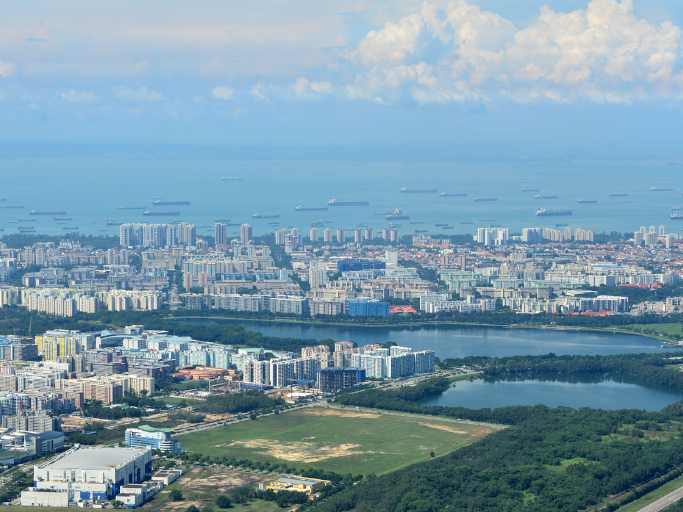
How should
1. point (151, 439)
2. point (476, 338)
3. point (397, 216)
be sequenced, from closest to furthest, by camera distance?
1. point (151, 439)
2. point (476, 338)
3. point (397, 216)

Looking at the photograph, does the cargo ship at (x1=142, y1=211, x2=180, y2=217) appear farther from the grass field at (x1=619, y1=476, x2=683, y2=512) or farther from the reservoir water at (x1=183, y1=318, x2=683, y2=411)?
the grass field at (x1=619, y1=476, x2=683, y2=512)

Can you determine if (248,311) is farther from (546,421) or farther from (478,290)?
(546,421)

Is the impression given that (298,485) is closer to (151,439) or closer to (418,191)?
(151,439)

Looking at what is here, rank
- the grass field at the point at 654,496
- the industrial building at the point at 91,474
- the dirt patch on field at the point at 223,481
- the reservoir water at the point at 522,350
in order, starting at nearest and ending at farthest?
the grass field at the point at 654,496, the industrial building at the point at 91,474, the dirt patch on field at the point at 223,481, the reservoir water at the point at 522,350

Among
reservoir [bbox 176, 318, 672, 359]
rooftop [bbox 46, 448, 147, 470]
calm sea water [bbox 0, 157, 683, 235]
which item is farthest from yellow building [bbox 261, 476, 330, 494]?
calm sea water [bbox 0, 157, 683, 235]

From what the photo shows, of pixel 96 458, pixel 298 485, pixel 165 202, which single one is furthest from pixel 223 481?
pixel 165 202

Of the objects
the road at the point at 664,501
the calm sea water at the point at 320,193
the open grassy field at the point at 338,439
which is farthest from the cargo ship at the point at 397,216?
the road at the point at 664,501

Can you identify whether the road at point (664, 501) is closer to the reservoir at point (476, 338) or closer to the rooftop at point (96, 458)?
the rooftop at point (96, 458)
